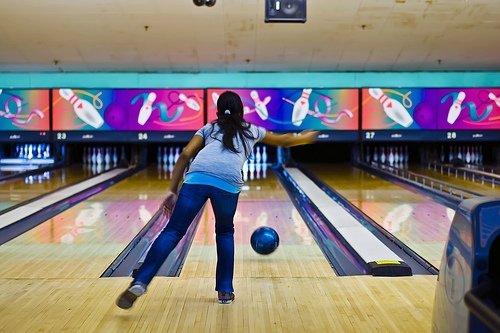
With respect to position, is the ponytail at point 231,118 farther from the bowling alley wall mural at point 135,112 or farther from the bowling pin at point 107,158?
the bowling pin at point 107,158

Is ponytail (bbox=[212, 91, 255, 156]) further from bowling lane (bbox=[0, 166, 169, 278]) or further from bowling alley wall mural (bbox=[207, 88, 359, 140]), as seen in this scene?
bowling alley wall mural (bbox=[207, 88, 359, 140])

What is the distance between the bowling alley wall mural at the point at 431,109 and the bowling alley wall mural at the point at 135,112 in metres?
2.55

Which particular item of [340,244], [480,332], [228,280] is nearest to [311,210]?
[340,244]

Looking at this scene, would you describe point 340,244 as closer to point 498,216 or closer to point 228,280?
point 228,280

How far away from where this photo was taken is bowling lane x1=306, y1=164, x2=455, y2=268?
13.9ft

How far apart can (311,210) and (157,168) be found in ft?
14.2

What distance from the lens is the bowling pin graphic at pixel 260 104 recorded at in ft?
30.1

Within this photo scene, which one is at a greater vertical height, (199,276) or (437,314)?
(437,314)

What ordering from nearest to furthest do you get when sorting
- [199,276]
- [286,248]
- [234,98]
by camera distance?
[234,98] → [199,276] → [286,248]

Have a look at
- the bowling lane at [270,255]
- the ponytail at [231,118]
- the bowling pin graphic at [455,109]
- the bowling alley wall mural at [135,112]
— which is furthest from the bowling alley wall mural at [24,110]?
the ponytail at [231,118]

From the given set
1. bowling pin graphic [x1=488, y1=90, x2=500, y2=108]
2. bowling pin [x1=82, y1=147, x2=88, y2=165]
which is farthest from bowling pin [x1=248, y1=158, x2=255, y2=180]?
bowling pin graphic [x1=488, y1=90, x2=500, y2=108]

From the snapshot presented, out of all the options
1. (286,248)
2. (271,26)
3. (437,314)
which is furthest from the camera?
(271,26)

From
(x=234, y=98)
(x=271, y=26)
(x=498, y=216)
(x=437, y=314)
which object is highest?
(x=271, y=26)

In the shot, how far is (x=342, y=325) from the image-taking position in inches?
97.7
